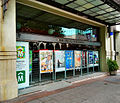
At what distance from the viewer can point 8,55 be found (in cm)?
495

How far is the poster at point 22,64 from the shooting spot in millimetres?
5814

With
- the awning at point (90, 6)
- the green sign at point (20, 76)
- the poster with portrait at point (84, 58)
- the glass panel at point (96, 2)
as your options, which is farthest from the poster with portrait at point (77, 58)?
the green sign at point (20, 76)

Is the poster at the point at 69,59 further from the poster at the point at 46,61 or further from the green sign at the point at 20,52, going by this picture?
the green sign at the point at 20,52

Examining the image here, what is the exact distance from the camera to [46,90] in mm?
6027

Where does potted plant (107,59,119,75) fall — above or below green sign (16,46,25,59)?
below

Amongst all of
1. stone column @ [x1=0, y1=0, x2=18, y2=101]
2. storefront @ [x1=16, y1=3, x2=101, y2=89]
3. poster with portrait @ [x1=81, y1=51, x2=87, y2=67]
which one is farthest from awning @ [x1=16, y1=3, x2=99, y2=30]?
poster with portrait @ [x1=81, y1=51, x2=87, y2=67]

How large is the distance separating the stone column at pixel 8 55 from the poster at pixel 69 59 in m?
4.31

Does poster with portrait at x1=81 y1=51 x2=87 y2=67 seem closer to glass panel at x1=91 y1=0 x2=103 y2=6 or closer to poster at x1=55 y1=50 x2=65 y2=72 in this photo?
poster at x1=55 y1=50 x2=65 y2=72

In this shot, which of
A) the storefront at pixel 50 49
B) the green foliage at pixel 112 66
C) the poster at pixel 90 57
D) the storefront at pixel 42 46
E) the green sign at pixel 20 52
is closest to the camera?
the storefront at pixel 42 46

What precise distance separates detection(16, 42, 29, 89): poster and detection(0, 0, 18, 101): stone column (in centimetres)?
76

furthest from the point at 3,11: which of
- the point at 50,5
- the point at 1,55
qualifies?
the point at 50,5

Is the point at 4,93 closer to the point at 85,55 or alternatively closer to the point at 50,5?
the point at 50,5

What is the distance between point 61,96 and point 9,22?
4.07 meters

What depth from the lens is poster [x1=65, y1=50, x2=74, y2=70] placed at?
27.9 ft
